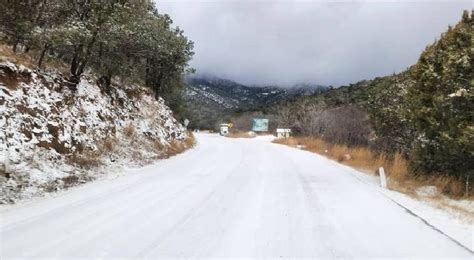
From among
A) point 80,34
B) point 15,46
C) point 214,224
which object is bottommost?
point 214,224

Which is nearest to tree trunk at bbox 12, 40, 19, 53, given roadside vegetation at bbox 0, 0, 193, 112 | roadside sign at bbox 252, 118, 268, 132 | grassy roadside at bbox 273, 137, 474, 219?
roadside vegetation at bbox 0, 0, 193, 112

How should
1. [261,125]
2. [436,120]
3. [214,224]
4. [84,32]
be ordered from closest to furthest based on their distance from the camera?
[214,224] → [436,120] → [84,32] → [261,125]

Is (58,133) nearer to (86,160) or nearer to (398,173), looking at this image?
(86,160)

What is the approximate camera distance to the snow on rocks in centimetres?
1066

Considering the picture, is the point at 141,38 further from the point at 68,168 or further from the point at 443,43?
the point at 443,43

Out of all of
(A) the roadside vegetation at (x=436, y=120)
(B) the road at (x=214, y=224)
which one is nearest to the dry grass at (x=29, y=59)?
(B) the road at (x=214, y=224)

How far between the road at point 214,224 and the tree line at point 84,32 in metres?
6.02

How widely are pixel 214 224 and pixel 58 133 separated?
7887 mm

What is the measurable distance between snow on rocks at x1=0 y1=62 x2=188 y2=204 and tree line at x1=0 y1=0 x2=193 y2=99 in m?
1.01

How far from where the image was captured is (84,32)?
15180mm

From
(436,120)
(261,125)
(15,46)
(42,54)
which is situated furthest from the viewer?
(261,125)

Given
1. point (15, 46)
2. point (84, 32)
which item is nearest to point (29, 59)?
point (15, 46)

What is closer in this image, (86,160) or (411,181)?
(86,160)

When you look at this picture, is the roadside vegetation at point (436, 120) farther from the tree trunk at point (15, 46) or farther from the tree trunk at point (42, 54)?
the tree trunk at point (15, 46)
